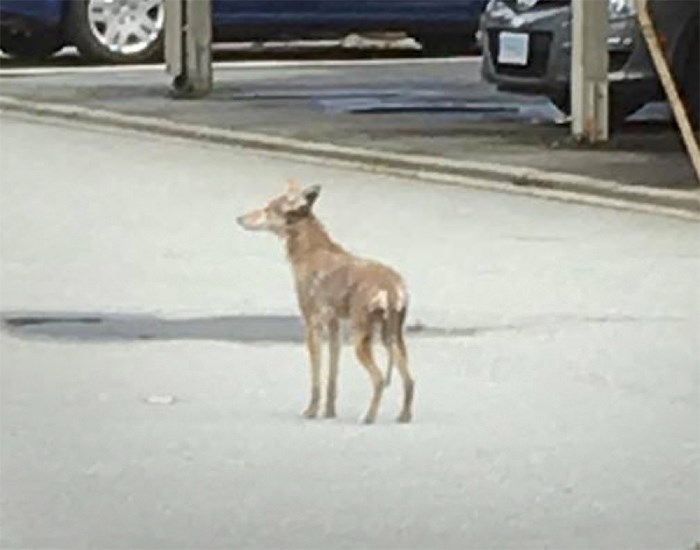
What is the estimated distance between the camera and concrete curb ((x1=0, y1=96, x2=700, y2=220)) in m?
12.9

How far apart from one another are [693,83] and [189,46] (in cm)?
492

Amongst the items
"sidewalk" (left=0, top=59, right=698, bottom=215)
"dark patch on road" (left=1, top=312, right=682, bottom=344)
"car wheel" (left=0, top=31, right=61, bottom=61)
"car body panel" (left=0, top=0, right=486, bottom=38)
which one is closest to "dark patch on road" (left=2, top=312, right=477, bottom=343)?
"dark patch on road" (left=1, top=312, right=682, bottom=344)

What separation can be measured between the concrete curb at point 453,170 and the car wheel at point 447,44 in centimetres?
596

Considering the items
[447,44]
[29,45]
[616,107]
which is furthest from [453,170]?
[447,44]

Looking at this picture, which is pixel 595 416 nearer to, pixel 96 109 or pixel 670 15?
pixel 670 15

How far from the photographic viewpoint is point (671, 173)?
45.1 feet

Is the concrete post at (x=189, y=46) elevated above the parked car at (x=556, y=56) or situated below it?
below

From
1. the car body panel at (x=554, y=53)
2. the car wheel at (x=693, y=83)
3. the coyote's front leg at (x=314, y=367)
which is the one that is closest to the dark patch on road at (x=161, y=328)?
the coyote's front leg at (x=314, y=367)

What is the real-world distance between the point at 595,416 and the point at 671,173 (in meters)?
5.93

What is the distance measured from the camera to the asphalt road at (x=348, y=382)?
22.1ft

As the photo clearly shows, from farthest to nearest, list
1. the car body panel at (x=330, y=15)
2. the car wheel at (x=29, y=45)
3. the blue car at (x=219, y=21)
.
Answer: the car wheel at (x=29, y=45), the car body panel at (x=330, y=15), the blue car at (x=219, y=21)

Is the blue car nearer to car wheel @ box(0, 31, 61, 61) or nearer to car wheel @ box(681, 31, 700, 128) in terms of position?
car wheel @ box(0, 31, 61, 61)

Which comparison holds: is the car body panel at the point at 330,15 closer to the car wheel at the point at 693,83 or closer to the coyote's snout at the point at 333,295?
the car wheel at the point at 693,83

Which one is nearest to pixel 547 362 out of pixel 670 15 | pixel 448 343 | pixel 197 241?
pixel 448 343
